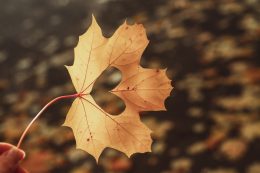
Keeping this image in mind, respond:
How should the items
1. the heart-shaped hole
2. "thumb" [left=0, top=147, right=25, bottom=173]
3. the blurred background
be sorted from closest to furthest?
"thumb" [left=0, top=147, right=25, bottom=173], the blurred background, the heart-shaped hole

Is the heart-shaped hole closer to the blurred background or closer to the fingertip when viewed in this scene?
the blurred background

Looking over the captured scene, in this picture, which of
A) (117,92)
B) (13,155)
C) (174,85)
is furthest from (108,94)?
(13,155)

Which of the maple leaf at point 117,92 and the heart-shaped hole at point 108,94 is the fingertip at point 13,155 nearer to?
the maple leaf at point 117,92

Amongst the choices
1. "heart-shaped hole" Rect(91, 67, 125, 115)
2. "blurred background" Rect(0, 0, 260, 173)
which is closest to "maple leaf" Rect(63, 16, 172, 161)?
"blurred background" Rect(0, 0, 260, 173)

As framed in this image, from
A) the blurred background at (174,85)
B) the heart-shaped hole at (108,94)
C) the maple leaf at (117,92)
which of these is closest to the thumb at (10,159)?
the maple leaf at (117,92)

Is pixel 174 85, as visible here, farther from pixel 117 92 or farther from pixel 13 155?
pixel 13 155

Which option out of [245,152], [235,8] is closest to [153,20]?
[235,8]
